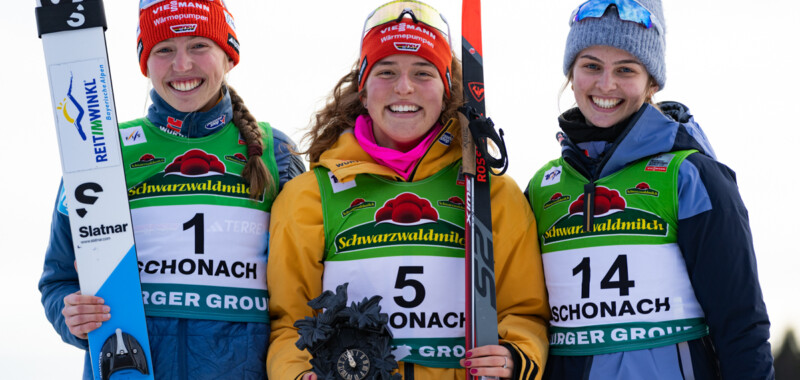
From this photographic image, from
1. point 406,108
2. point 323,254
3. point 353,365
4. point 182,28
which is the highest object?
point 182,28

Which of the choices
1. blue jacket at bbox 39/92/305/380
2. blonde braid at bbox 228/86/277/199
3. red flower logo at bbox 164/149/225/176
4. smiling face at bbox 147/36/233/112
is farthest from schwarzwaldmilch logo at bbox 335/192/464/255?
smiling face at bbox 147/36/233/112

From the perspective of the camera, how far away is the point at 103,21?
308 cm

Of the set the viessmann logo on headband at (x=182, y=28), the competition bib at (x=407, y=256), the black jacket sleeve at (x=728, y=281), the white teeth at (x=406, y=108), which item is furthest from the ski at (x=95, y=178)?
the black jacket sleeve at (x=728, y=281)

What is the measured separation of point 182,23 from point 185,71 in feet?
0.69

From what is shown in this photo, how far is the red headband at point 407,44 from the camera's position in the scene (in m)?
2.92

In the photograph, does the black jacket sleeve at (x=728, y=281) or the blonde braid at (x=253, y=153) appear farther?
the blonde braid at (x=253, y=153)

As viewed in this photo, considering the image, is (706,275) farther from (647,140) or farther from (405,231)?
(405,231)

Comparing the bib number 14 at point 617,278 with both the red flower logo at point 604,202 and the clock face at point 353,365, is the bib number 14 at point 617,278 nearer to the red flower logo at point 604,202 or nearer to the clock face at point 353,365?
the red flower logo at point 604,202

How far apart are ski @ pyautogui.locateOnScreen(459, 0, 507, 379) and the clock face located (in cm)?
39

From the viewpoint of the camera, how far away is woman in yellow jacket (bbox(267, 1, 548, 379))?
106 inches

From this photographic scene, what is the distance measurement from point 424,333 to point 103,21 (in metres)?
1.92

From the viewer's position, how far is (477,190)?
9.18 ft

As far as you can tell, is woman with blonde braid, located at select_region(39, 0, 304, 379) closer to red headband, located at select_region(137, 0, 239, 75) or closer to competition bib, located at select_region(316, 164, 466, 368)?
red headband, located at select_region(137, 0, 239, 75)

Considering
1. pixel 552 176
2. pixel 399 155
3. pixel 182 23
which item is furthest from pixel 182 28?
pixel 552 176
